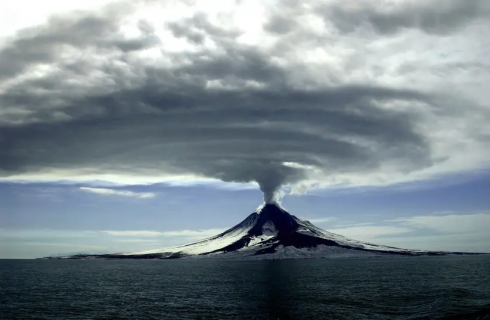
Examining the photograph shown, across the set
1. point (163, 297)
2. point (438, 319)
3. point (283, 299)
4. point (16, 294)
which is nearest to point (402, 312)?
point (438, 319)

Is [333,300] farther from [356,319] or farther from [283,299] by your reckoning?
[356,319]

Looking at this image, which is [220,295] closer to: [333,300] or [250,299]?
[250,299]

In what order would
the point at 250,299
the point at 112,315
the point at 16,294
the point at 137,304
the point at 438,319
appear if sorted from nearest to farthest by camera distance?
the point at 438,319 → the point at 112,315 → the point at 137,304 → the point at 250,299 → the point at 16,294

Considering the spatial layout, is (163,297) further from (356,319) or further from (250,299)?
(356,319)

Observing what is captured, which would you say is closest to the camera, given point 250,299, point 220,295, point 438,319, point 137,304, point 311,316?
point 438,319

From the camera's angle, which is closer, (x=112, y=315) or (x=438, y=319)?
(x=438, y=319)

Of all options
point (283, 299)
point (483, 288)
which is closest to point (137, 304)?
point (283, 299)

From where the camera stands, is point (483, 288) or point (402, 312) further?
point (483, 288)

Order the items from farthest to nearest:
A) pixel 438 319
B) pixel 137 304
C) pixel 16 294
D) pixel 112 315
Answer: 1. pixel 16 294
2. pixel 137 304
3. pixel 112 315
4. pixel 438 319

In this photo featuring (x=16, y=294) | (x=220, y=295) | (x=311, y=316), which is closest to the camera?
(x=311, y=316)
